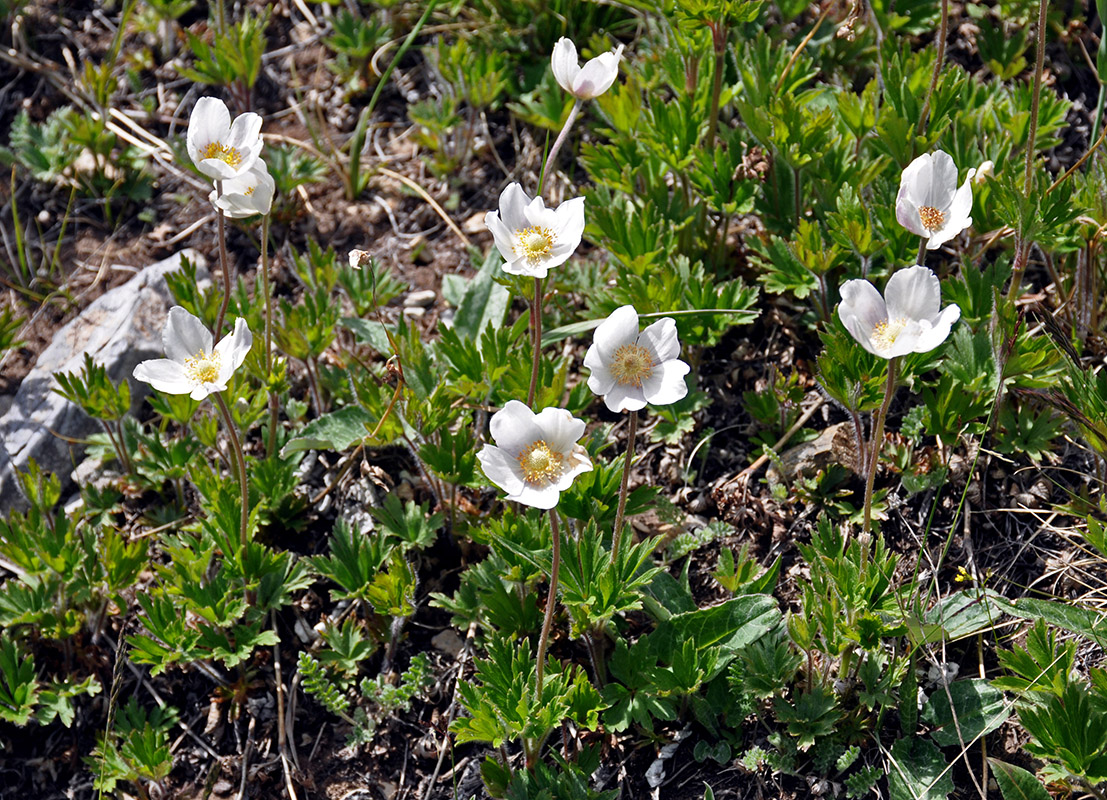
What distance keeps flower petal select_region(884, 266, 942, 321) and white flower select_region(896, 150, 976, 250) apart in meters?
0.26

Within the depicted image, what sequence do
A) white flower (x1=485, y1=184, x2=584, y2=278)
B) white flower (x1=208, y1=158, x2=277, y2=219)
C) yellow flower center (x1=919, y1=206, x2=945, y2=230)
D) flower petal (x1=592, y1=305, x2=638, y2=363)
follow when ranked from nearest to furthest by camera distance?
flower petal (x1=592, y1=305, x2=638, y2=363) < white flower (x1=485, y1=184, x2=584, y2=278) < yellow flower center (x1=919, y1=206, x2=945, y2=230) < white flower (x1=208, y1=158, x2=277, y2=219)

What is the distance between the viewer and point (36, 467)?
3.89 m

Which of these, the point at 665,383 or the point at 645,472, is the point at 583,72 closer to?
the point at 665,383

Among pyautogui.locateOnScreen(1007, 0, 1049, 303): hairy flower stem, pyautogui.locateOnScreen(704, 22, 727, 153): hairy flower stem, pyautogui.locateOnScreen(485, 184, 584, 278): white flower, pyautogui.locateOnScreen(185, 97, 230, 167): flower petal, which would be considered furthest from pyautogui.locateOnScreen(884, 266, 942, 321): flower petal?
pyautogui.locateOnScreen(185, 97, 230, 167): flower petal

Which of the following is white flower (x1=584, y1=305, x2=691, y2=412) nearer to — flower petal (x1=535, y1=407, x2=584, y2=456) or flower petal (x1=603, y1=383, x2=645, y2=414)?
flower petal (x1=603, y1=383, x2=645, y2=414)

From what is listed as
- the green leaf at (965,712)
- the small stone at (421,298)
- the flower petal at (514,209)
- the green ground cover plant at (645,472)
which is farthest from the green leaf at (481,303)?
the green leaf at (965,712)

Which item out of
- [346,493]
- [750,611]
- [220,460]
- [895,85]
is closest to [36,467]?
[220,460]

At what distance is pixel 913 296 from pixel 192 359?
2.14 meters

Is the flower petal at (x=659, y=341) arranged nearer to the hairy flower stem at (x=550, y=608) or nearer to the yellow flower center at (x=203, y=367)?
the hairy flower stem at (x=550, y=608)

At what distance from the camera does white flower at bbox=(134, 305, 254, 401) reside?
3012 mm

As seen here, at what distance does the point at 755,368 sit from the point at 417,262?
5.54 ft

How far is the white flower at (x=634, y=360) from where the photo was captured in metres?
→ 2.70

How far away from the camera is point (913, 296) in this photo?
2.71 meters

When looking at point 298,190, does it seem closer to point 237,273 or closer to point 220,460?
point 237,273
